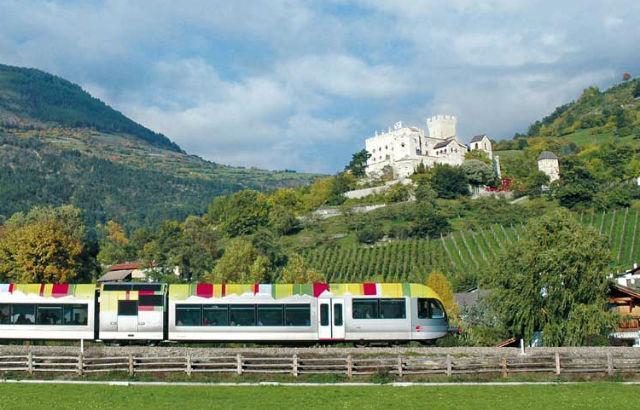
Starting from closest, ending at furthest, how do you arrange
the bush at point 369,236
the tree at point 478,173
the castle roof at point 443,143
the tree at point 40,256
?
1. the tree at point 40,256
2. the bush at point 369,236
3. the tree at point 478,173
4. the castle roof at point 443,143

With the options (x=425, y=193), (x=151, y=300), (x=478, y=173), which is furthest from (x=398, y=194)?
(x=151, y=300)

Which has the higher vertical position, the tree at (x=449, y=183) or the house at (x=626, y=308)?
the tree at (x=449, y=183)

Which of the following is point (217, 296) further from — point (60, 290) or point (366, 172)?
point (366, 172)

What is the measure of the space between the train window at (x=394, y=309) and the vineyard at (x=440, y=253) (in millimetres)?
41826

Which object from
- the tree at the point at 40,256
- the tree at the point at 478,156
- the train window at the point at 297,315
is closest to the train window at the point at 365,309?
the train window at the point at 297,315

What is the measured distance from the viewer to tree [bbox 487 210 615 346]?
33.8 m

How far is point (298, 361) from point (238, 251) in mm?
38557

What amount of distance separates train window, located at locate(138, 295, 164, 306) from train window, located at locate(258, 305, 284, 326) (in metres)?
4.15

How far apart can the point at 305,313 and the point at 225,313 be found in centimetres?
330

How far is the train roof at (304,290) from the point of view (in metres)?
30.6

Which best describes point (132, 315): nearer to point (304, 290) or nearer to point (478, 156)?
point (304, 290)

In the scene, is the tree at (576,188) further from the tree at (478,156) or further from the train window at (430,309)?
the train window at (430,309)

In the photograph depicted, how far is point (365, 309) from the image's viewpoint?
99.9ft

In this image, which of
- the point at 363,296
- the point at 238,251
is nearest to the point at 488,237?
the point at 238,251
